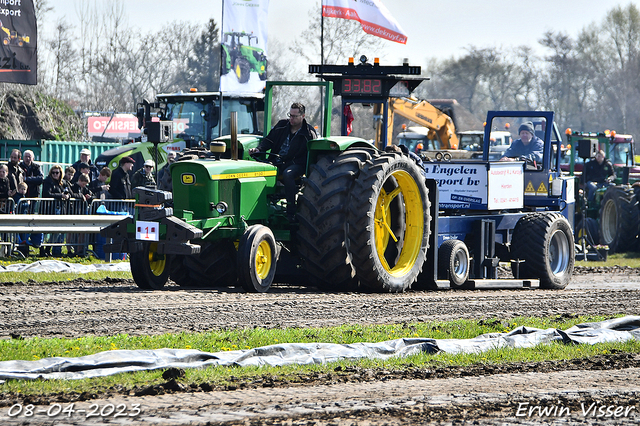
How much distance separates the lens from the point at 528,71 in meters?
76.0

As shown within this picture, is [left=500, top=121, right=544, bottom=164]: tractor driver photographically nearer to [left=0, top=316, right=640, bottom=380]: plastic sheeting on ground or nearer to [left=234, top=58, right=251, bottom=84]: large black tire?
[left=0, top=316, right=640, bottom=380]: plastic sheeting on ground

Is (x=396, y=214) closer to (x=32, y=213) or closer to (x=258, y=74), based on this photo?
(x=32, y=213)

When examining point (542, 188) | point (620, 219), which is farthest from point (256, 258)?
point (620, 219)

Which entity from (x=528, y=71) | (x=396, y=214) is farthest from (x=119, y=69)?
(x=396, y=214)

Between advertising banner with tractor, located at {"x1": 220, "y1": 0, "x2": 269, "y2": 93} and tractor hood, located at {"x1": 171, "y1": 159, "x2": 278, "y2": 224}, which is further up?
advertising banner with tractor, located at {"x1": 220, "y1": 0, "x2": 269, "y2": 93}

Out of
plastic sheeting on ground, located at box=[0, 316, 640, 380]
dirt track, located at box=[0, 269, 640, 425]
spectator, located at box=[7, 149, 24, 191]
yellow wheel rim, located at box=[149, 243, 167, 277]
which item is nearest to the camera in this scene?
dirt track, located at box=[0, 269, 640, 425]

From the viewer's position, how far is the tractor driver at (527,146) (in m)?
13.8

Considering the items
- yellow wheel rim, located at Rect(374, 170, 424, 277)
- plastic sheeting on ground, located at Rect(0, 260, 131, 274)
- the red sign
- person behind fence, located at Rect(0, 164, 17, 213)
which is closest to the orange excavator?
person behind fence, located at Rect(0, 164, 17, 213)

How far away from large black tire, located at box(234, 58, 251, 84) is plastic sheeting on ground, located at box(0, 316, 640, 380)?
12.8 metres

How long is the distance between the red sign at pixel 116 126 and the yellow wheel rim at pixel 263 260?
42.1m

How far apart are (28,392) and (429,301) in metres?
5.83

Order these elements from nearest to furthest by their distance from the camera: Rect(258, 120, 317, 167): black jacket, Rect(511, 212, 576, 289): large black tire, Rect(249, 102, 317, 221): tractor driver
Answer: Rect(249, 102, 317, 221): tractor driver
Rect(258, 120, 317, 167): black jacket
Rect(511, 212, 576, 289): large black tire

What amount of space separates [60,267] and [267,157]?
4.10 metres

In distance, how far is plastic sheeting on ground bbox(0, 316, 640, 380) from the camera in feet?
18.2
